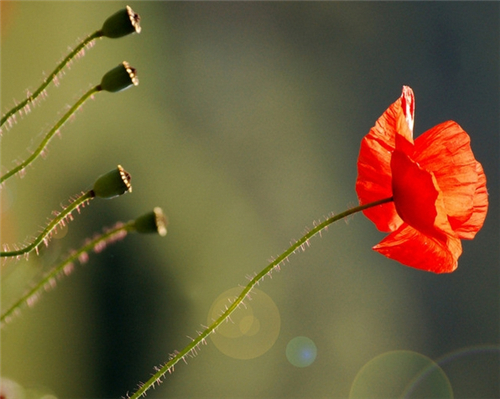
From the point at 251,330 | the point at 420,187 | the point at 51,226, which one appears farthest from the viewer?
the point at 251,330

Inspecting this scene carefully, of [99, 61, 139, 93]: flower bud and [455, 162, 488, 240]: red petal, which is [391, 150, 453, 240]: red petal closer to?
[455, 162, 488, 240]: red petal

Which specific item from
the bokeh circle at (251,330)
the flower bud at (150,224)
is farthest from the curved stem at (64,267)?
the bokeh circle at (251,330)

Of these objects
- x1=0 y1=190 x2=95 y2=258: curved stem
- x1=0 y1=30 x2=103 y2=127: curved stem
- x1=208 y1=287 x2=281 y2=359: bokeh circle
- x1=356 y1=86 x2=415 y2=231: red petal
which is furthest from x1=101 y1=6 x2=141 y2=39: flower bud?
x1=208 y1=287 x2=281 y2=359: bokeh circle

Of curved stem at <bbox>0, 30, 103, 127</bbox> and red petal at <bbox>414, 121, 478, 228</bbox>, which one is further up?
curved stem at <bbox>0, 30, 103, 127</bbox>

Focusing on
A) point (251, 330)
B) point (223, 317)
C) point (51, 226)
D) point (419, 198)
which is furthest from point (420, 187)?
point (251, 330)

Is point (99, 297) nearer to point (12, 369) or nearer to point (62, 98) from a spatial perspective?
point (12, 369)

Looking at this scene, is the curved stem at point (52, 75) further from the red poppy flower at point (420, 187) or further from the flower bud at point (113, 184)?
the red poppy flower at point (420, 187)

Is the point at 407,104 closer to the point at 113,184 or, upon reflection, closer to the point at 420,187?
the point at 420,187

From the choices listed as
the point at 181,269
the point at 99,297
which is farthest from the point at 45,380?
the point at 181,269
